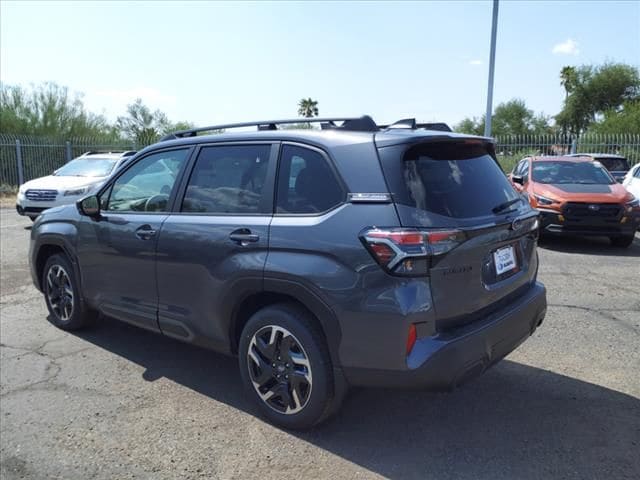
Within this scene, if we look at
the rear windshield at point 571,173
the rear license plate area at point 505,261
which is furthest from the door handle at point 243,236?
the rear windshield at point 571,173

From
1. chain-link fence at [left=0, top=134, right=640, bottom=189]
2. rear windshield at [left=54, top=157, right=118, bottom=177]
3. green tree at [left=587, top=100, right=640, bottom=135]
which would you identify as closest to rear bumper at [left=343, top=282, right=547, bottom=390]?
rear windshield at [left=54, top=157, right=118, bottom=177]

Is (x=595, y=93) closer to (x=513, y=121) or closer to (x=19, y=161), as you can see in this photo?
(x=513, y=121)

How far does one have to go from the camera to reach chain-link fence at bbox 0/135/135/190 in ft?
67.0

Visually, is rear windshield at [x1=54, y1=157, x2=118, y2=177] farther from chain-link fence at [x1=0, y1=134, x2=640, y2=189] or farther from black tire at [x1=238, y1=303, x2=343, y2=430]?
black tire at [x1=238, y1=303, x2=343, y2=430]

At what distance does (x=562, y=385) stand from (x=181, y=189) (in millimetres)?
3103

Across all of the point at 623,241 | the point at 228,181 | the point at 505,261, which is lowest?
the point at 623,241

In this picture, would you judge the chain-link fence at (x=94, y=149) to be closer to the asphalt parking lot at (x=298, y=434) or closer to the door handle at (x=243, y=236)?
the asphalt parking lot at (x=298, y=434)

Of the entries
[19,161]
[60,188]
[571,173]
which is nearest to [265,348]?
[571,173]

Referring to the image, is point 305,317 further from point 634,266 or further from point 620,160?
point 620,160

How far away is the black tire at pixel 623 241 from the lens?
903 cm

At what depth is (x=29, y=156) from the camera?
2077 cm

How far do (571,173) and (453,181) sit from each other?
801 cm

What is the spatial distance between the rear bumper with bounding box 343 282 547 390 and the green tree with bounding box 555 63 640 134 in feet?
136

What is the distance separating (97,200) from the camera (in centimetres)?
448
